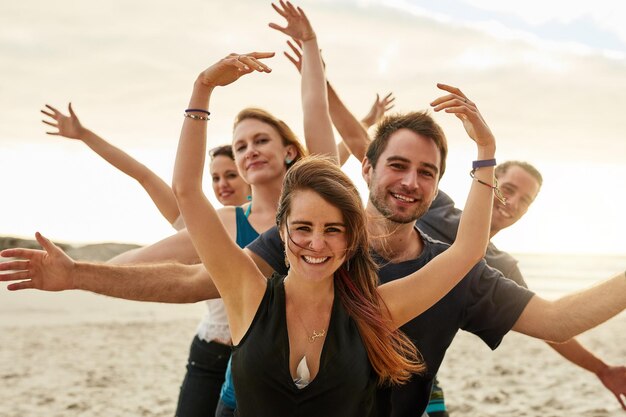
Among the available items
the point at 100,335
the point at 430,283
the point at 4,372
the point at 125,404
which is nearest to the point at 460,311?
the point at 430,283

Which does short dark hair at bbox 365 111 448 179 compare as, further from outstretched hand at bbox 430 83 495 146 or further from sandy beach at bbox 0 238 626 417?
sandy beach at bbox 0 238 626 417

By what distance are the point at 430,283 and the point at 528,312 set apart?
32.1 inches

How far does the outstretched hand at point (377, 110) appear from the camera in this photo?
603 cm

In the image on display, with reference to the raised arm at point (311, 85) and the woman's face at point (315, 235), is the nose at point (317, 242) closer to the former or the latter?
the woman's face at point (315, 235)

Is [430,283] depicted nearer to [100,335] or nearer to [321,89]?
[321,89]

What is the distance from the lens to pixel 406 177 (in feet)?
10.9

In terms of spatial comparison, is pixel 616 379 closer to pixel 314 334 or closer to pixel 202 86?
pixel 314 334

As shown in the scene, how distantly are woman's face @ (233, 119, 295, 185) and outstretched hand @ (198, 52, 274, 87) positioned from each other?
3.68 feet

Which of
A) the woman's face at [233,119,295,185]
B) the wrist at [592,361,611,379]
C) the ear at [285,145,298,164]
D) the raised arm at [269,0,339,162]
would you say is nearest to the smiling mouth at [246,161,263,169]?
the woman's face at [233,119,295,185]

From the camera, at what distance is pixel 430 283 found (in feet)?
9.16

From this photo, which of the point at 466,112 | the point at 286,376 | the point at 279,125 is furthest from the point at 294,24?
the point at 286,376

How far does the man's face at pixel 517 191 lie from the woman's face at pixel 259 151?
194 centimetres

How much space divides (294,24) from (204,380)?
7.35ft

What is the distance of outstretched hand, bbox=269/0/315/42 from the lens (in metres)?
4.09
